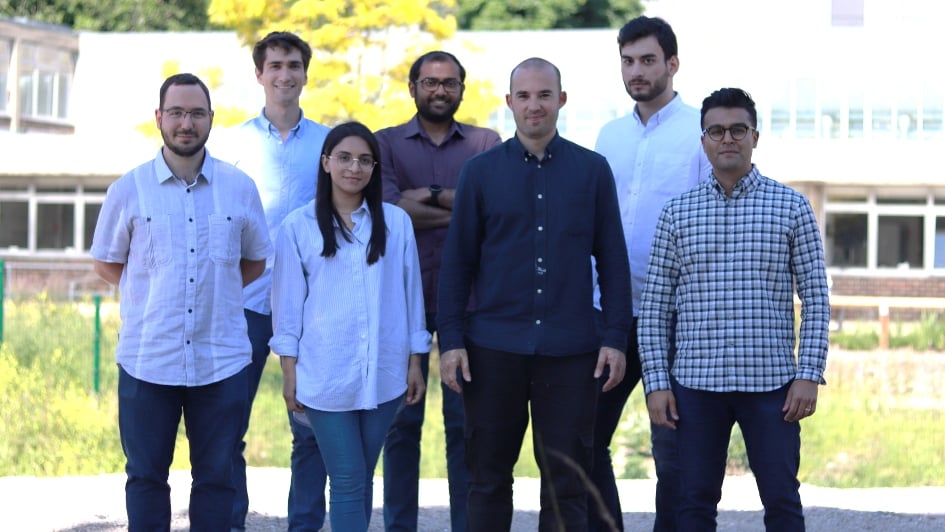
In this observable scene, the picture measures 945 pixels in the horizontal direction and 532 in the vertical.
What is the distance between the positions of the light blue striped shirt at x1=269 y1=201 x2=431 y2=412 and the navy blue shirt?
0.26m

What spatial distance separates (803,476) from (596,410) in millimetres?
7080

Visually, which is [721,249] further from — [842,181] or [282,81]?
[842,181]

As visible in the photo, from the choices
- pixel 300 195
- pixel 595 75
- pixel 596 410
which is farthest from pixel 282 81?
pixel 595 75

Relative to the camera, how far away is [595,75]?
37406mm

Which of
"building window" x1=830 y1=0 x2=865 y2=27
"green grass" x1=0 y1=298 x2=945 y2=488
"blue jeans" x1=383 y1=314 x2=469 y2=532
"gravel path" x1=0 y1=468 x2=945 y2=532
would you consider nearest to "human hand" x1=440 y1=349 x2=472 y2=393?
"blue jeans" x1=383 y1=314 x2=469 y2=532

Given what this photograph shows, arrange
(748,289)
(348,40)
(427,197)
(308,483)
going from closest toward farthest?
1. (748,289)
2. (427,197)
3. (308,483)
4. (348,40)

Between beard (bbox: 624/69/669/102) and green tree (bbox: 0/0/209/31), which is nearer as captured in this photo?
beard (bbox: 624/69/669/102)

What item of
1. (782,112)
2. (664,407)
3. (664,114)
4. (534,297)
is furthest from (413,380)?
(782,112)

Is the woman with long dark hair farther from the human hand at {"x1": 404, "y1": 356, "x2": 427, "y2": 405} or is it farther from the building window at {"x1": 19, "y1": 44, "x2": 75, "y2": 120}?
the building window at {"x1": 19, "y1": 44, "x2": 75, "y2": 120}

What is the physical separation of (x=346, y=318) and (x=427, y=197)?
3.45ft

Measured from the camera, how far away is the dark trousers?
5938 mm

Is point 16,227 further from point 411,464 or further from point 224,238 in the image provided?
point 224,238

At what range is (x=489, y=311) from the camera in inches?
235

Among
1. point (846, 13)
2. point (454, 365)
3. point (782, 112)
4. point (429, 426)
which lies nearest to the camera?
point (454, 365)
